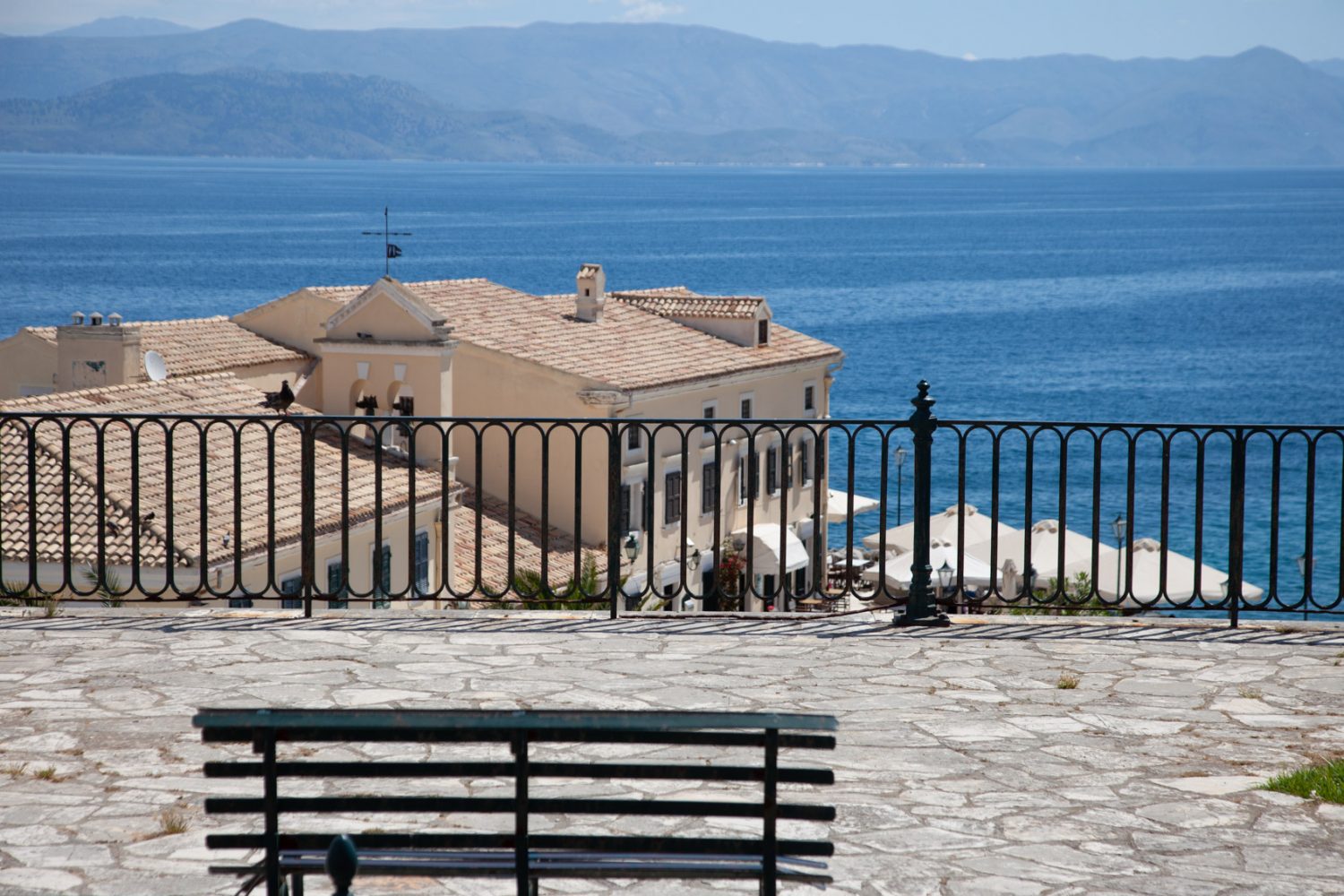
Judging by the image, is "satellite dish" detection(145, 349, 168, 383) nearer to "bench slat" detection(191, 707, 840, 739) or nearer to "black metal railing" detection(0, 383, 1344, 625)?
"black metal railing" detection(0, 383, 1344, 625)

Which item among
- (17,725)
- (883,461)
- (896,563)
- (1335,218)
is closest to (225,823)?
(17,725)

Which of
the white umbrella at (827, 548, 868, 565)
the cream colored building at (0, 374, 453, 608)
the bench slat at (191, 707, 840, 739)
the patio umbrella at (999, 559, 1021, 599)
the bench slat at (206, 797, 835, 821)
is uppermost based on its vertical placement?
the bench slat at (191, 707, 840, 739)

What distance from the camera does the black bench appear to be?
12.1 ft

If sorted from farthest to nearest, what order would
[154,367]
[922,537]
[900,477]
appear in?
[154,367]
[900,477]
[922,537]

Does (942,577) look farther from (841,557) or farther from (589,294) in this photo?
(589,294)

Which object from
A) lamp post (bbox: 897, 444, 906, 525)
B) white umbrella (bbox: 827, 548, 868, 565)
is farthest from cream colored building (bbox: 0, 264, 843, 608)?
lamp post (bbox: 897, 444, 906, 525)

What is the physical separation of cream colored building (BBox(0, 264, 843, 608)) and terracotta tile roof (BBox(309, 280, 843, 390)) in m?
0.07

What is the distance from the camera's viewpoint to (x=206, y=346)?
40.3 metres

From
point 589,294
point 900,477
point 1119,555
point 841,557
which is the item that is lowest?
point 841,557

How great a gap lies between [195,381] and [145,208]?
16918cm

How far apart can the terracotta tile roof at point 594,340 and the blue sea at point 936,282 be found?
7.63m

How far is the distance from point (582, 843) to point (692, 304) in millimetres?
44861

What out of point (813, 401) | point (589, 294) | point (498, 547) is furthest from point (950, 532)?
point (813, 401)

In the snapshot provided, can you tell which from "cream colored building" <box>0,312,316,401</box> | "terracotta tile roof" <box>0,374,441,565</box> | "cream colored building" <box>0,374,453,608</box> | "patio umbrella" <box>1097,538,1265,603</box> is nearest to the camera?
"cream colored building" <box>0,374,453,608</box>
